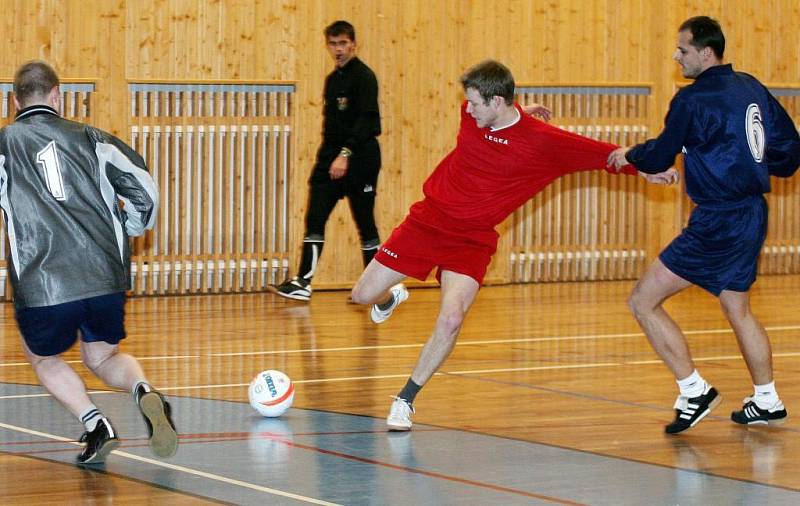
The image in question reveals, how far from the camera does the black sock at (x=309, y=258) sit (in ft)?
39.5

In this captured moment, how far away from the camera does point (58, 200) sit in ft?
19.1

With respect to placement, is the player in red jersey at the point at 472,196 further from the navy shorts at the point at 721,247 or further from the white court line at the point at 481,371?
the white court line at the point at 481,371

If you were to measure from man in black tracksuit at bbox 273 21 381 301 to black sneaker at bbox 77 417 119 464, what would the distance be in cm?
558

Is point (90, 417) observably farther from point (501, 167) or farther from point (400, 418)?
point (501, 167)

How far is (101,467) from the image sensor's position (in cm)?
606

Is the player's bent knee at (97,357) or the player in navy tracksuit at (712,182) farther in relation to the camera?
the player in navy tracksuit at (712,182)

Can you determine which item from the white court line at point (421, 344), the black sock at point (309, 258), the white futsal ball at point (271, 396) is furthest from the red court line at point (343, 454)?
the black sock at point (309, 258)

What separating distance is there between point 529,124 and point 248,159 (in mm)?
6478

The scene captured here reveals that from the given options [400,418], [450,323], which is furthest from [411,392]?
[450,323]

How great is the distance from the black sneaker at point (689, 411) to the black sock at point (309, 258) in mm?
5439

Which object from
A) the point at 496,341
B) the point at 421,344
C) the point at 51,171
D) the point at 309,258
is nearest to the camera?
the point at 51,171

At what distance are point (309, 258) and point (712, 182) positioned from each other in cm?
562

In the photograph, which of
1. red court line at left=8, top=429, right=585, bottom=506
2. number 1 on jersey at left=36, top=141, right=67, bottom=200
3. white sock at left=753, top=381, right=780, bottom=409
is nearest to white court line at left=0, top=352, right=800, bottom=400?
red court line at left=8, top=429, right=585, bottom=506

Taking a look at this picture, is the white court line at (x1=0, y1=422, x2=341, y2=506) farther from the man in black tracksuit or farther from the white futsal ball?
the man in black tracksuit
